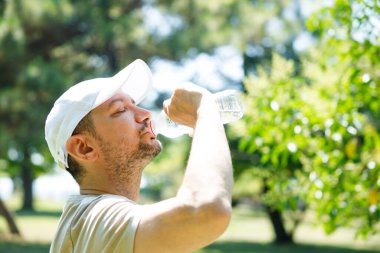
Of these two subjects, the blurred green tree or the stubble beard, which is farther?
the blurred green tree

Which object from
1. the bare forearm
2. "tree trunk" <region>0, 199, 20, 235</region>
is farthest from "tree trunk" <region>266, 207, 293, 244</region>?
the bare forearm

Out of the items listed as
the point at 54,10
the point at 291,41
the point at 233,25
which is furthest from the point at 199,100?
the point at 291,41

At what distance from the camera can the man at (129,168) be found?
1114mm

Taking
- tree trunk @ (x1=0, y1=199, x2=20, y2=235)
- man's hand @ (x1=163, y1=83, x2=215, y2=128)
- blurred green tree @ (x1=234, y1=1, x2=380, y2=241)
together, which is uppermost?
man's hand @ (x1=163, y1=83, x2=215, y2=128)

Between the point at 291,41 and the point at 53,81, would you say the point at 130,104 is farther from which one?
the point at 291,41

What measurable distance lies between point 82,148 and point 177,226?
43cm

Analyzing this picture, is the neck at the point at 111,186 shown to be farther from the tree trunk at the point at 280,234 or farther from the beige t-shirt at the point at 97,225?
the tree trunk at the point at 280,234

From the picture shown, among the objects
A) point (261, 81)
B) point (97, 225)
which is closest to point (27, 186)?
point (261, 81)

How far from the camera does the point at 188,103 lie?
4.34 feet

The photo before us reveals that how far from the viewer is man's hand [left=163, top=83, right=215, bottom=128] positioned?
1284 mm

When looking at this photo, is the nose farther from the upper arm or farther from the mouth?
the upper arm

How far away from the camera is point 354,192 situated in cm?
375

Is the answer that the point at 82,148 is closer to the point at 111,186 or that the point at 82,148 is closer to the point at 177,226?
the point at 111,186

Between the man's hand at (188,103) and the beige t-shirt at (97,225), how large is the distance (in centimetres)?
22
